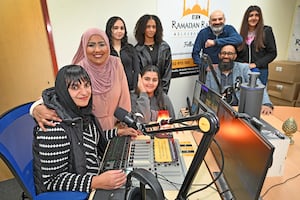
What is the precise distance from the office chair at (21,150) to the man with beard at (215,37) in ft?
7.01

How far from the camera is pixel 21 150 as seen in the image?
1.19 m

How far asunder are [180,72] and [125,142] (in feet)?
6.89

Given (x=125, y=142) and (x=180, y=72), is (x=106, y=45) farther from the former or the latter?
(x=180, y=72)

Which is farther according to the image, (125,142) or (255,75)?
(125,142)

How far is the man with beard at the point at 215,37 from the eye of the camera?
271 cm

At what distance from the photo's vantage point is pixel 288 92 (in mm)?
3521

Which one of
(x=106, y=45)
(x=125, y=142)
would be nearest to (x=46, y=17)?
(x=106, y=45)

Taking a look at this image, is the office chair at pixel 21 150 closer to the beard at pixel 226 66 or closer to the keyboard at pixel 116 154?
the keyboard at pixel 116 154

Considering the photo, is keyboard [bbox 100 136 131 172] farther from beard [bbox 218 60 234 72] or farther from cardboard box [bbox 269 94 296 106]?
cardboard box [bbox 269 94 296 106]

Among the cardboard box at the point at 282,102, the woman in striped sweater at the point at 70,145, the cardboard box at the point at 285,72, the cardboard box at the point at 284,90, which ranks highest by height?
the woman in striped sweater at the point at 70,145

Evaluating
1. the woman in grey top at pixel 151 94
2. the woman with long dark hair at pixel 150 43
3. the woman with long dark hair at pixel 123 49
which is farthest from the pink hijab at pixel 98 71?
the woman with long dark hair at pixel 150 43

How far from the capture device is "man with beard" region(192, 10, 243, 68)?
2705 mm

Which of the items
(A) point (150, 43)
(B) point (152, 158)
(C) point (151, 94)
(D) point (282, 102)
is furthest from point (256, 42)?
(B) point (152, 158)

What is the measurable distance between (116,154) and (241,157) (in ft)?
2.12
